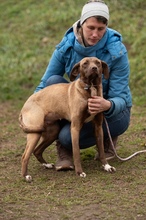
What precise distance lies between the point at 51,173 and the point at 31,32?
7057mm

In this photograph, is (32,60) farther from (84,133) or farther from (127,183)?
(127,183)

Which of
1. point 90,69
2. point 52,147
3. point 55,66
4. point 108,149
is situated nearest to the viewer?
point 90,69

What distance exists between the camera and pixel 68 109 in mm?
5219

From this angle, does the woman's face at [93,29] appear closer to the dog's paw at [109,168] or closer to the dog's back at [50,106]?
the dog's back at [50,106]

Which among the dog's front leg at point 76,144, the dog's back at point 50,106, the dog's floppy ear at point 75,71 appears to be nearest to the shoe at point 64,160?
the dog's front leg at point 76,144

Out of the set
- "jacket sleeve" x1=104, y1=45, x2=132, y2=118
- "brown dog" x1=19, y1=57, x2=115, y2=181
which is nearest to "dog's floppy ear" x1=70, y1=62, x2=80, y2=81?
"brown dog" x1=19, y1=57, x2=115, y2=181

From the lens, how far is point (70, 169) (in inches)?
214

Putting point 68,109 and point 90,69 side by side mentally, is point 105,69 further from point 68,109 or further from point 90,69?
point 68,109

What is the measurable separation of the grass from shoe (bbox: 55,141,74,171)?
8 centimetres

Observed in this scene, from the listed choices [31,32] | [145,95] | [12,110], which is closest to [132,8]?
[31,32]

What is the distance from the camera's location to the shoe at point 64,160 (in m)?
5.43

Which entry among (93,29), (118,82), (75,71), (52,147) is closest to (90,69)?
(75,71)

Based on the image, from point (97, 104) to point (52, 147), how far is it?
173 cm

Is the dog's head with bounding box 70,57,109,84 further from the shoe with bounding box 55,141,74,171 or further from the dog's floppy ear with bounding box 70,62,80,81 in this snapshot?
the shoe with bounding box 55,141,74,171
